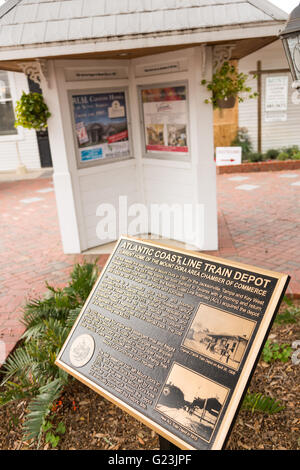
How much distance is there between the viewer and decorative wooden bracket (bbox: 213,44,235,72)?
514 centimetres

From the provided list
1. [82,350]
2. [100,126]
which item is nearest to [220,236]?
[100,126]

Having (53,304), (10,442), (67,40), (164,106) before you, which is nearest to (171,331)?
(10,442)

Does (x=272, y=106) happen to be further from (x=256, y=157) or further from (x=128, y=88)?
(x=128, y=88)

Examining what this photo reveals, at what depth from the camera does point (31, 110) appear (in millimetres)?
5504

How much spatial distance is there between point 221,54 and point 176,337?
4.24 m

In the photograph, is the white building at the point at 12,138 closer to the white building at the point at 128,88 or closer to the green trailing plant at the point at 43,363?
the white building at the point at 128,88

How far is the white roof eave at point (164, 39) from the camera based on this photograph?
14.3 feet

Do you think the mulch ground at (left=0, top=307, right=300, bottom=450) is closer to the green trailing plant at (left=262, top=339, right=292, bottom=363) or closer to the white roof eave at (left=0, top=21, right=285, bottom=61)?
the green trailing plant at (left=262, top=339, right=292, bottom=363)

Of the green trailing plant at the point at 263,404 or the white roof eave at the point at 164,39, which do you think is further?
the white roof eave at the point at 164,39

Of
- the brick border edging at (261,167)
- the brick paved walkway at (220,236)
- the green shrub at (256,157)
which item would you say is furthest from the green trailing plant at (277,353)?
the green shrub at (256,157)

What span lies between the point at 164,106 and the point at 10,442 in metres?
4.84

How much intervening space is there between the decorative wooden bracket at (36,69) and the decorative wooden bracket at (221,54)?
2281 mm

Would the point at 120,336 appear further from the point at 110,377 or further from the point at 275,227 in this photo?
the point at 275,227

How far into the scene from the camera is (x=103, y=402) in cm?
315
